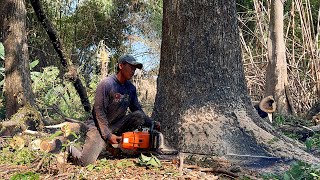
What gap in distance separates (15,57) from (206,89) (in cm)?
355

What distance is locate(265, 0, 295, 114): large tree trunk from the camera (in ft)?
33.9

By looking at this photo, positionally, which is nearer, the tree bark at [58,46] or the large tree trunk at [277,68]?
the tree bark at [58,46]

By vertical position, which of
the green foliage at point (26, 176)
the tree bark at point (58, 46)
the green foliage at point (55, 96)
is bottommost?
the green foliage at point (26, 176)

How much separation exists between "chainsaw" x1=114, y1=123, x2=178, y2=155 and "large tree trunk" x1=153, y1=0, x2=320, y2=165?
459 mm

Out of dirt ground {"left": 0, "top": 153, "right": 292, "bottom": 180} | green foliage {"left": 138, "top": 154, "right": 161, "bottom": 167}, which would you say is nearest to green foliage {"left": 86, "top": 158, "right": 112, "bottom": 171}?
dirt ground {"left": 0, "top": 153, "right": 292, "bottom": 180}

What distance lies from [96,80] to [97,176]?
8953mm

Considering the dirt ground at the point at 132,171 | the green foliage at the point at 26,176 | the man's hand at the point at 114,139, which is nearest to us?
the green foliage at the point at 26,176

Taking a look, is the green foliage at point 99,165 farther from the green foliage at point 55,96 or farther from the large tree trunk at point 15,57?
the green foliage at point 55,96

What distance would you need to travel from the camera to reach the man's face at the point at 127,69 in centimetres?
465

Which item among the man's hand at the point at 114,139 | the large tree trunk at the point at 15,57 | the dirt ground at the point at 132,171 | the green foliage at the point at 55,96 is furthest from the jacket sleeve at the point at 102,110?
the green foliage at the point at 55,96

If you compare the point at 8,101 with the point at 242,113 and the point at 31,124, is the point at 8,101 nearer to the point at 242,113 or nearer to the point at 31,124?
the point at 31,124

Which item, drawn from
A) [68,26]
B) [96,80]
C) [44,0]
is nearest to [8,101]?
[96,80]

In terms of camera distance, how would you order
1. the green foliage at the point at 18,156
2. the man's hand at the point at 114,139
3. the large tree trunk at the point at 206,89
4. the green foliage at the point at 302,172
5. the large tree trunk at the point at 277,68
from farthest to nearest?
the large tree trunk at the point at 277,68, the green foliage at the point at 18,156, the large tree trunk at the point at 206,89, the man's hand at the point at 114,139, the green foliage at the point at 302,172

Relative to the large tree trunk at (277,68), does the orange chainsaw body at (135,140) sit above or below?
below
